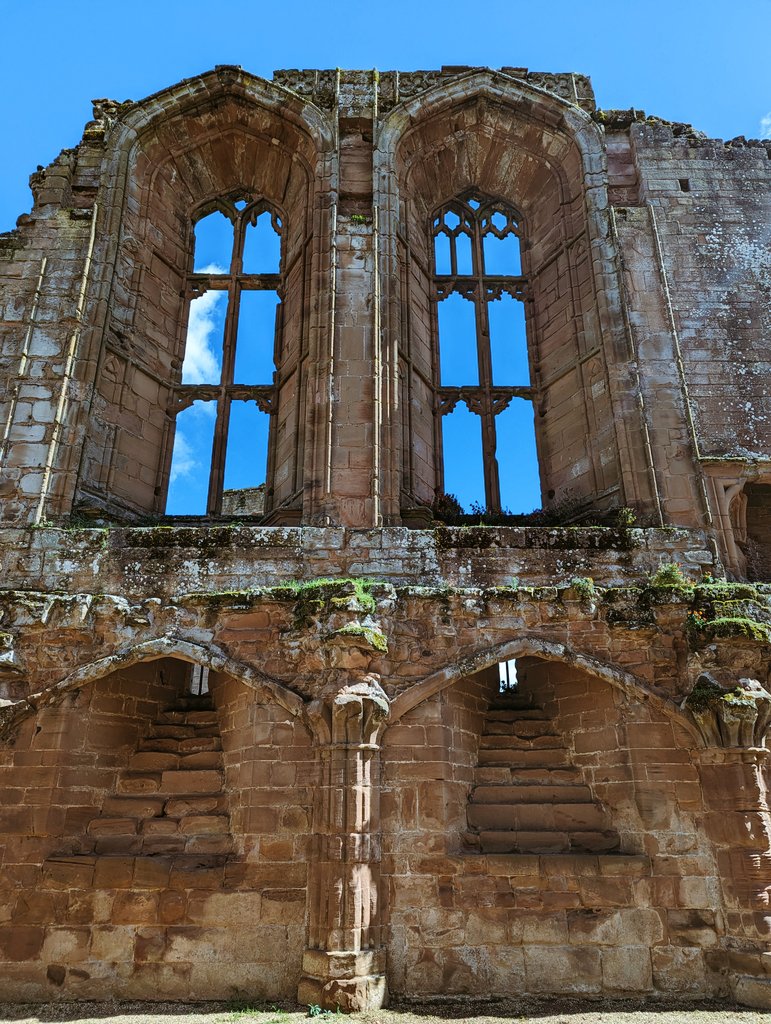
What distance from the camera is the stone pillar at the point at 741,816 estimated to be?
20.4 ft

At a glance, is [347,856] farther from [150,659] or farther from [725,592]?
[725,592]

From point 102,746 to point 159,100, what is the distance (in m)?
9.38

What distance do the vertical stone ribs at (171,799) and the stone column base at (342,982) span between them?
1.42 metres

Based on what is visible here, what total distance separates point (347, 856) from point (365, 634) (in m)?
1.91

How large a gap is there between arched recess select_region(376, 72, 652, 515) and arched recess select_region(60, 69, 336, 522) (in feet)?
3.96

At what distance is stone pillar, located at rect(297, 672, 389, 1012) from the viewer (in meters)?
5.95

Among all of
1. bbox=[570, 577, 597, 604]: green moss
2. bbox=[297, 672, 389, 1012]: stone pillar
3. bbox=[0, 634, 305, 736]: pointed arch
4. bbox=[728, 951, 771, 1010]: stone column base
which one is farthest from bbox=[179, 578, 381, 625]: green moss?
bbox=[728, 951, 771, 1010]: stone column base

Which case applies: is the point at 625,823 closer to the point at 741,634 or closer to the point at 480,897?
the point at 480,897

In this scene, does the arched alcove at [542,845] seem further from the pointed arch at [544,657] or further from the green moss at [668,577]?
the green moss at [668,577]

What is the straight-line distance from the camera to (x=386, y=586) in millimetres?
7277

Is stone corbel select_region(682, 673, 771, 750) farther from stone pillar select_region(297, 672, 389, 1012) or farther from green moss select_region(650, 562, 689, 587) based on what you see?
stone pillar select_region(297, 672, 389, 1012)

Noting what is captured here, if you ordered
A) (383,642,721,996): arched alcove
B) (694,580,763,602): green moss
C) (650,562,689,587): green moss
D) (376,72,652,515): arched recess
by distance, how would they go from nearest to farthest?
(383,642,721,996): arched alcove < (694,580,763,602): green moss < (650,562,689,587): green moss < (376,72,652,515): arched recess

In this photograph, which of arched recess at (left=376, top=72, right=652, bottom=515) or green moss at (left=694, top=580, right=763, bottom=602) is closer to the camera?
green moss at (left=694, top=580, right=763, bottom=602)

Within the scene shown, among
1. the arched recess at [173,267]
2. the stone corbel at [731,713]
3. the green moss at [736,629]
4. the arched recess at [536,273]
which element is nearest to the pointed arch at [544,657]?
the stone corbel at [731,713]
